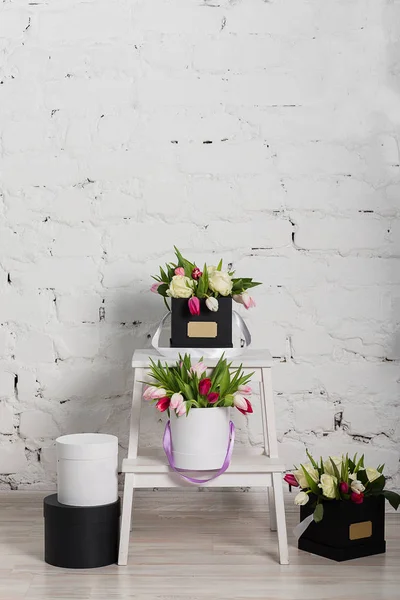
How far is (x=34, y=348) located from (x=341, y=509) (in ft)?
3.44

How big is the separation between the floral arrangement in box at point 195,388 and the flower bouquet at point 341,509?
271mm

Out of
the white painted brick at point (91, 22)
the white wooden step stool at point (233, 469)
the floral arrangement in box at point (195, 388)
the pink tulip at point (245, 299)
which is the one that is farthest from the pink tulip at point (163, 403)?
the white painted brick at point (91, 22)

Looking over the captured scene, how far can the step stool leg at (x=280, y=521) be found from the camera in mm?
1969

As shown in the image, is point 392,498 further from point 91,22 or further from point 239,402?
point 91,22

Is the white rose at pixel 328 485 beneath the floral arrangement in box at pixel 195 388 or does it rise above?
beneath

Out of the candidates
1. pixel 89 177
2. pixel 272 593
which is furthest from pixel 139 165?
pixel 272 593

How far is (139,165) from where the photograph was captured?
2.46 metres

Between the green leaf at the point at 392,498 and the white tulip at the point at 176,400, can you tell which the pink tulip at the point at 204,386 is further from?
the green leaf at the point at 392,498

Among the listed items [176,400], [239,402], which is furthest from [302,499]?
[176,400]

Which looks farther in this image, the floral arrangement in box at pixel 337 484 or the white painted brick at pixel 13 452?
the white painted brick at pixel 13 452

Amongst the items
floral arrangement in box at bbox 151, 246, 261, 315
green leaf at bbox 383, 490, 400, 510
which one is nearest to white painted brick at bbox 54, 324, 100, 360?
floral arrangement in box at bbox 151, 246, 261, 315

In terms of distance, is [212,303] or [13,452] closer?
[212,303]

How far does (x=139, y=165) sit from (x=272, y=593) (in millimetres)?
1290

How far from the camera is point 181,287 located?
6.81 ft
